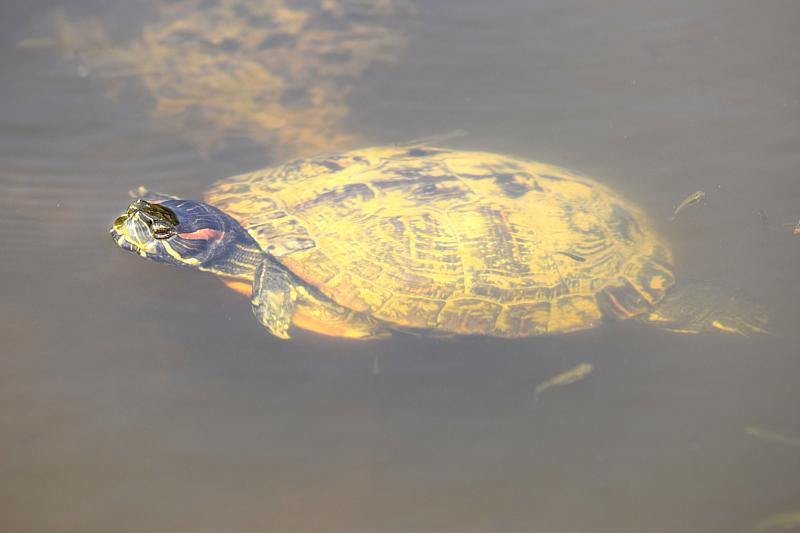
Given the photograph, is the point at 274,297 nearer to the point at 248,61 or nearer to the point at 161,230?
the point at 161,230

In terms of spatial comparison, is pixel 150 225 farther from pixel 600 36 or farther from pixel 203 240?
pixel 600 36

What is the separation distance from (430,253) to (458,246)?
0.61 ft

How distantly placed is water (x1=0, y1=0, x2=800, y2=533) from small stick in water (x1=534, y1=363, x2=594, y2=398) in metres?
0.04

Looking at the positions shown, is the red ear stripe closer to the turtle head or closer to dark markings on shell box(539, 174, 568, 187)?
the turtle head

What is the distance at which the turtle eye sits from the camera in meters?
3.73

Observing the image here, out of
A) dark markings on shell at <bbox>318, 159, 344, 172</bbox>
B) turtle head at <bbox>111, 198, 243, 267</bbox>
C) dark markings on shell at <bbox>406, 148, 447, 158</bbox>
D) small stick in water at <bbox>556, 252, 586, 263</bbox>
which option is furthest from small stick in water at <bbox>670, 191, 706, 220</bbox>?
turtle head at <bbox>111, 198, 243, 267</bbox>

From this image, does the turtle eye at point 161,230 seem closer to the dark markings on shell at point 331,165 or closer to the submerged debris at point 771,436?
the dark markings on shell at point 331,165

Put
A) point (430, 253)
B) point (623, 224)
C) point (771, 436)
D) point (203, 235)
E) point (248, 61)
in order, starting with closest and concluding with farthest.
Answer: point (771, 436)
point (430, 253)
point (203, 235)
point (623, 224)
point (248, 61)

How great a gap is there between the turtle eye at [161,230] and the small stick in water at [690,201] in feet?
12.8

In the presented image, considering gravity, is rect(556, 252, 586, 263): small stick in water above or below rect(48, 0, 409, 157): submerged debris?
below

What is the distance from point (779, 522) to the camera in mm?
2889

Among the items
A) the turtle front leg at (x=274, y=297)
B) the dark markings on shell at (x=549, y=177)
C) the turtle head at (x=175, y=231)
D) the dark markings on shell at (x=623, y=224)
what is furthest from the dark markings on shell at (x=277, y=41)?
the dark markings on shell at (x=623, y=224)

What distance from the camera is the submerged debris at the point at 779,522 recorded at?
286cm

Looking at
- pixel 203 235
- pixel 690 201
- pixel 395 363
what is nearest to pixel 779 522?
pixel 395 363
